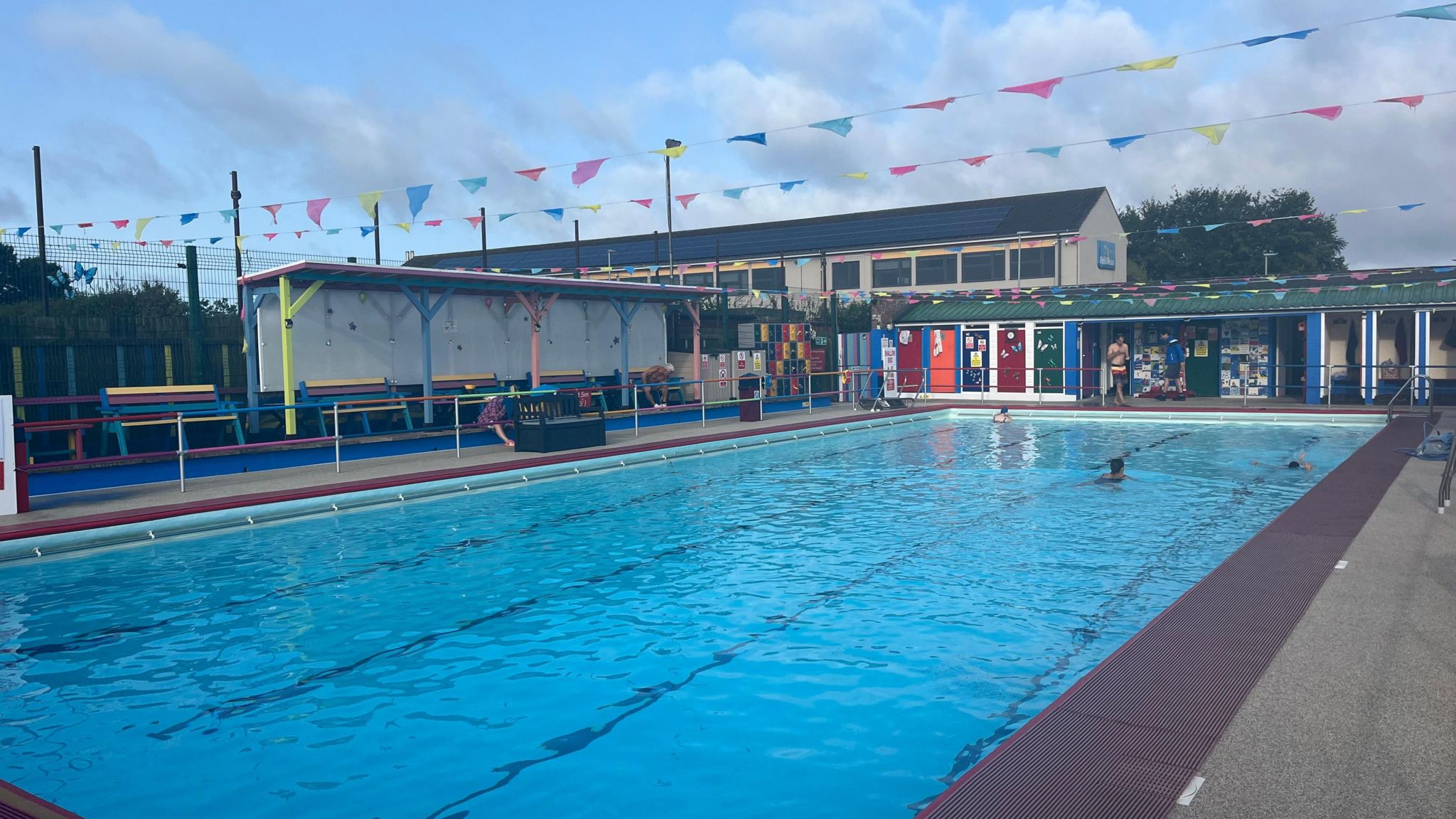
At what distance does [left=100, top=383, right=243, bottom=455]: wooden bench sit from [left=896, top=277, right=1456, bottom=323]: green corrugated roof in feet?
66.0

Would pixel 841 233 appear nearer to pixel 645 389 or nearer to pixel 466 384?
pixel 645 389

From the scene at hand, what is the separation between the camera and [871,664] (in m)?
6.19

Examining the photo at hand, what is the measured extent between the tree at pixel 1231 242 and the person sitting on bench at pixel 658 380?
1465 inches

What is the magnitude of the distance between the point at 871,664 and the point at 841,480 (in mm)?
7775

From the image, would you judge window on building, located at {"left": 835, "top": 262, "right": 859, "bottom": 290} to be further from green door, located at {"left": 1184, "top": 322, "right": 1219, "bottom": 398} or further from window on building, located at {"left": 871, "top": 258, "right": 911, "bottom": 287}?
green door, located at {"left": 1184, "top": 322, "right": 1219, "bottom": 398}

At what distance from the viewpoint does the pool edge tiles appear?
974cm

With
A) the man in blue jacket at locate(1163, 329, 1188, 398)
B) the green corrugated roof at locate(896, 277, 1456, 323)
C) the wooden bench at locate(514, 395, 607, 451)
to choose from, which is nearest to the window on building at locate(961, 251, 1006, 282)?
the green corrugated roof at locate(896, 277, 1456, 323)

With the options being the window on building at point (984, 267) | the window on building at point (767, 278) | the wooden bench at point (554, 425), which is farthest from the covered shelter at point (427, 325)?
the window on building at point (767, 278)

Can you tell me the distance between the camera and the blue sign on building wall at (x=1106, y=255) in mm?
43062

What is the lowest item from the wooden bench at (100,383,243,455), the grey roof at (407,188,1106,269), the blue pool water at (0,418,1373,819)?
the blue pool water at (0,418,1373,819)

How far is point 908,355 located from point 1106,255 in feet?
63.0

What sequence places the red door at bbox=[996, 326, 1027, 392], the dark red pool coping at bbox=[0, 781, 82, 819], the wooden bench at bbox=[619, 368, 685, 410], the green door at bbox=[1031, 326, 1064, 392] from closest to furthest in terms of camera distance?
the dark red pool coping at bbox=[0, 781, 82, 819] < the wooden bench at bbox=[619, 368, 685, 410] < the green door at bbox=[1031, 326, 1064, 392] < the red door at bbox=[996, 326, 1027, 392]

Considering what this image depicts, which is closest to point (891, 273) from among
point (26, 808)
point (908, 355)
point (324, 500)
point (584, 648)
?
point (908, 355)

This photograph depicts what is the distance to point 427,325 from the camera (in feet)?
59.4
